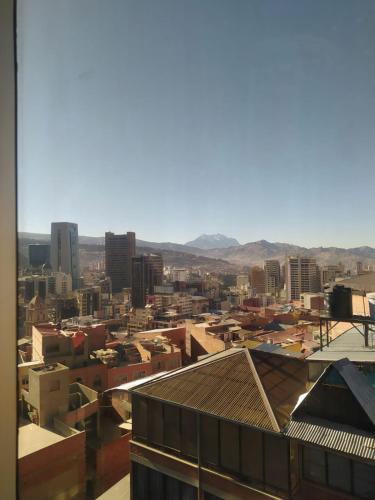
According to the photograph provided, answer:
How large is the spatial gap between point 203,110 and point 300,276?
1442 millimetres

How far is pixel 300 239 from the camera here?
161 centimetres

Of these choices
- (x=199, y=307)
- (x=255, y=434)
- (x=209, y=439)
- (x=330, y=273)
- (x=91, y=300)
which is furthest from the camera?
(x=199, y=307)

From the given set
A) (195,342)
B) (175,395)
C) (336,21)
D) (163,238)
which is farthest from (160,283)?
(195,342)

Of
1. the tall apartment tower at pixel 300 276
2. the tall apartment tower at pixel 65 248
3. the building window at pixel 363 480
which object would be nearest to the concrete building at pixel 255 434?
the building window at pixel 363 480

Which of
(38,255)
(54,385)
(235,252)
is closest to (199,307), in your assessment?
(235,252)

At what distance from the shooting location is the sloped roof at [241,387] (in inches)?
56.4

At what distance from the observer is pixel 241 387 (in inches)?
66.1

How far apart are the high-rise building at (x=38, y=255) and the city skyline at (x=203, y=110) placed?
66mm

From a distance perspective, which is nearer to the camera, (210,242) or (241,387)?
(241,387)

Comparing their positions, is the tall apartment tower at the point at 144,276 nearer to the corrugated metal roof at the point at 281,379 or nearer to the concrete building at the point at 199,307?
the corrugated metal roof at the point at 281,379

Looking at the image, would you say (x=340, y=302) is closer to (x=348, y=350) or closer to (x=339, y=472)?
(x=348, y=350)

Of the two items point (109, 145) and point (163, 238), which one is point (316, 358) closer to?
point (163, 238)

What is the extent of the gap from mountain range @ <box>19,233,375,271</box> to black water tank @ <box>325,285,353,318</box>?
15cm

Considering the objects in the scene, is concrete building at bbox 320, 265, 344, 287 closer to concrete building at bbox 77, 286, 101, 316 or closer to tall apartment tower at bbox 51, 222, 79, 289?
tall apartment tower at bbox 51, 222, 79, 289
